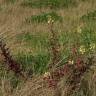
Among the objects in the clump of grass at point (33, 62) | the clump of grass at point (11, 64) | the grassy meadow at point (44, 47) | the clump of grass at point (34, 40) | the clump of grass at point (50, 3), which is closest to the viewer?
the grassy meadow at point (44, 47)

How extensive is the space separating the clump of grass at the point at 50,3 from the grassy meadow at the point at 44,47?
1.55ft

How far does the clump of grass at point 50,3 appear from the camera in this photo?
13.5 m

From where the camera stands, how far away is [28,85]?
5.14m

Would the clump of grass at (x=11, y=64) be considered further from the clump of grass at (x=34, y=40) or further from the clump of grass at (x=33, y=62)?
the clump of grass at (x=34, y=40)

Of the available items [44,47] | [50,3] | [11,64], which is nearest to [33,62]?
[11,64]

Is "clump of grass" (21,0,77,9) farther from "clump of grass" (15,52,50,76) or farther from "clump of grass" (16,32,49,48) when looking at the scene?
"clump of grass" (15,52,50,76)

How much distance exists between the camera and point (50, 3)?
45.3 feet

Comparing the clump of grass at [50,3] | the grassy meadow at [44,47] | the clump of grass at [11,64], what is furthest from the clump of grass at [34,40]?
the clump of grass at [50,3]

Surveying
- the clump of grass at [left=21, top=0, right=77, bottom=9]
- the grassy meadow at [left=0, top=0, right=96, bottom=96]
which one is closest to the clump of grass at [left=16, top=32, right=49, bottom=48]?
the grassy meadow at [left=0, top=0, right=96, bottom=96]

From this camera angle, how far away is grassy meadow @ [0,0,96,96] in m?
5.22

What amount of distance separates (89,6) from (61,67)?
25.5 ft

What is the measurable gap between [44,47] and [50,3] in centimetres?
616

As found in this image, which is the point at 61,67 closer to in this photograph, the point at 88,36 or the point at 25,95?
the point at 25,95

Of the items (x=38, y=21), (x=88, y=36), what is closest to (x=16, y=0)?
(x=38, y=21)
